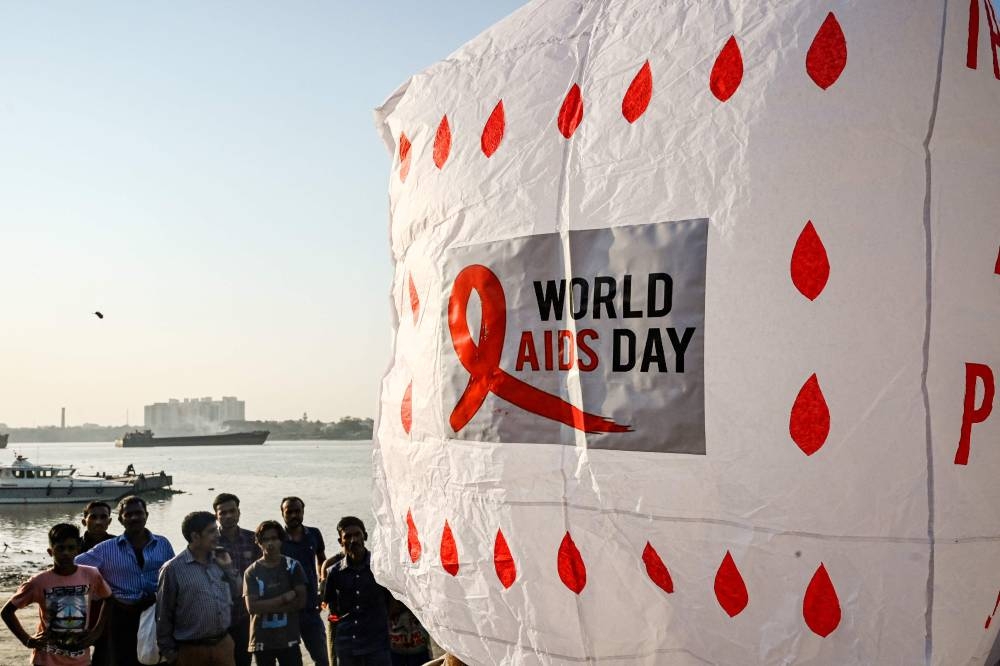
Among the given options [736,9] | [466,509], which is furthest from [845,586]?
[736,9]

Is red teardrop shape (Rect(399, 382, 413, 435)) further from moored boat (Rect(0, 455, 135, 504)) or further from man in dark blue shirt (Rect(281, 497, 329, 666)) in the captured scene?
moored boat (Rect(0, 455, 135, 504))

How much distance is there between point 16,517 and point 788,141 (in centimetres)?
4423

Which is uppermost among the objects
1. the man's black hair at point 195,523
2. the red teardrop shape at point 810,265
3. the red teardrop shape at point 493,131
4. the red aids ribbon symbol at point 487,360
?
the red teardrop shape at point 493,131

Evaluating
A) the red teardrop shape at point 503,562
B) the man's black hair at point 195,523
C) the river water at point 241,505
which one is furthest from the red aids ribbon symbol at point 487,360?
the river water at point 241,505

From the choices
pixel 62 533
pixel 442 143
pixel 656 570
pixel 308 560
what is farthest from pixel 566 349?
pixel 308 560

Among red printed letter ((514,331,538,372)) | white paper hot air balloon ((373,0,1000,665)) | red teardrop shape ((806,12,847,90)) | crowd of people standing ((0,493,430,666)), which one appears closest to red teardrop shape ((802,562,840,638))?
white paper hot air balloon ((373,0,1000,665))

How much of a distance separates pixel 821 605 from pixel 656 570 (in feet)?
0.98

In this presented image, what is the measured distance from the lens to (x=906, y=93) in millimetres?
1693

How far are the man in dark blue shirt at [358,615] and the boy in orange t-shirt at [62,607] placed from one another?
1477 millimetres

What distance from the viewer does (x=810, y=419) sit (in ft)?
5.45

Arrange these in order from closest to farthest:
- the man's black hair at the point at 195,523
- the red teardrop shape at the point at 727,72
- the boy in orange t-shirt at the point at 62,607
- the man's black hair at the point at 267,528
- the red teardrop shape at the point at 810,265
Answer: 1. the red teardrop shape at the point at 810,265
2. the red teardrop shape at the point at 727,72
3. the boy in orange t-shirt at the point at 62,607
4. the man's black hair at the point at 195,523
5. the man's black hair at the point at 267,528

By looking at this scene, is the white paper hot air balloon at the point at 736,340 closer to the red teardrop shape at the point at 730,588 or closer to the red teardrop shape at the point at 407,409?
the red teardrop shape at the point at 730,588

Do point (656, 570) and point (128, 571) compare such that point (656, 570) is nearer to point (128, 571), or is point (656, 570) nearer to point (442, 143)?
point (442, 143)

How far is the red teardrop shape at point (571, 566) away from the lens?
1.89 meters
